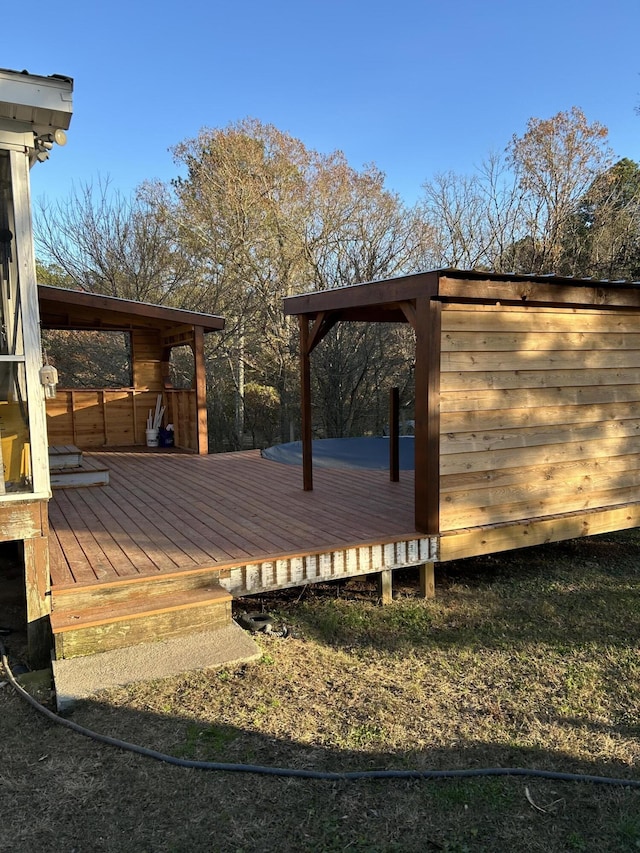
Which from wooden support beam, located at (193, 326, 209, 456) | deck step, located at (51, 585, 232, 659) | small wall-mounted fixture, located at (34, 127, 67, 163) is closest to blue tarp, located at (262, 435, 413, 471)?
wooden support beam, located at (193, 326, 209, 456)

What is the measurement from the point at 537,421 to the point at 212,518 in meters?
2.63

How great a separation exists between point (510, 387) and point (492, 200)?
11978mm

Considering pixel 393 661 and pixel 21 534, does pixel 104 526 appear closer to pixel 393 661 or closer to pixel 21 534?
pixel 21 534

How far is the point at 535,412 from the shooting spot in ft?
15.1

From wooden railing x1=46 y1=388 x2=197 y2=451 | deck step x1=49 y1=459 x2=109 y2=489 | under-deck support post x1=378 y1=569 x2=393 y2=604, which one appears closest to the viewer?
under-deck support post x1=378 y1=569 x2=393 y2=604

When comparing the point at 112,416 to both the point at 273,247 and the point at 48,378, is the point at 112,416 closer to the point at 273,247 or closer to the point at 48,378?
the point at 48,378

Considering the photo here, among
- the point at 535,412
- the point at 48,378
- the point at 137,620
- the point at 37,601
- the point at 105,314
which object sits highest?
the point at 105,314

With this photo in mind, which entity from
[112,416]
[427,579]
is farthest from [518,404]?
[112,416]

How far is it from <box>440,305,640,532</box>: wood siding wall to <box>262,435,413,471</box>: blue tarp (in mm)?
2587

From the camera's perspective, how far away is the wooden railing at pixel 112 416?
8.96 metres

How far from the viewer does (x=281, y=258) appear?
51.6ft

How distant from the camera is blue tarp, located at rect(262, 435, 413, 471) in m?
7.60

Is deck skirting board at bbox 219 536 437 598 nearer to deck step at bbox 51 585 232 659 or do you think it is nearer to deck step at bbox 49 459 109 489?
deck step at bbox 51 585 232 659

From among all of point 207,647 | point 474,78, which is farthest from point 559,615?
point 474,78
